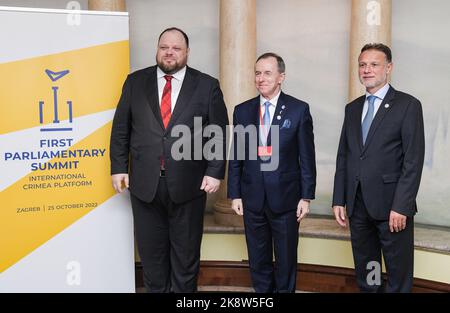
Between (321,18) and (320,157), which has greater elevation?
(321,18)

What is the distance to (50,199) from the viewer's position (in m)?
2.82

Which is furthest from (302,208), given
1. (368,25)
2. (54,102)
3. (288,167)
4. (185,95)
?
(368,25)

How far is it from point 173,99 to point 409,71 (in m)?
2.13

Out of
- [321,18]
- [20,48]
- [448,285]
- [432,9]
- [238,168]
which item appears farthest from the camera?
[321,18]

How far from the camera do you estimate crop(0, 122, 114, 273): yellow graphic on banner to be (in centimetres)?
275

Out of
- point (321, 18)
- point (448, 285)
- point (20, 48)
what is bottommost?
point (448, 285)

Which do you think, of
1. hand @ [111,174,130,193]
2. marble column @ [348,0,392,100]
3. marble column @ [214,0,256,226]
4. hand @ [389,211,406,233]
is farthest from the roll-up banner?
marble column @ [348,0,392,100]

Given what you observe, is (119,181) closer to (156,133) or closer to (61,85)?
(156,133)

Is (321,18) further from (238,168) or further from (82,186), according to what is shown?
(82,186)

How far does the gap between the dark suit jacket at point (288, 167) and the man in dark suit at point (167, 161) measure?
0.19 m

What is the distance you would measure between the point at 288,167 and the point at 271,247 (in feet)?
1.61

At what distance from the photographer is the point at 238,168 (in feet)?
9.35

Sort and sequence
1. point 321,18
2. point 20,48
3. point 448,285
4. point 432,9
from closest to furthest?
point 20,48, point 448,285, point 432,9, point 321,18
